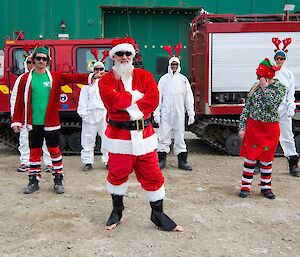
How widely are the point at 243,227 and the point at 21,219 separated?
244 cm

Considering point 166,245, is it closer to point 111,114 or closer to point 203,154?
point 111,114

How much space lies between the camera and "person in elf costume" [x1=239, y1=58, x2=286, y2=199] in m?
5.08

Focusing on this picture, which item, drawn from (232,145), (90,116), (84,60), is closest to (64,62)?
(84,60)

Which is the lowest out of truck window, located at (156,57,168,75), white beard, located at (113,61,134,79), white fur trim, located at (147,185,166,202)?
white fur trim, located at (147,185,166,202)

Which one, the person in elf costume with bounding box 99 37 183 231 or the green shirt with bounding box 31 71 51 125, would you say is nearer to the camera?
the person in elf costume with bounding box 99 37 183 231

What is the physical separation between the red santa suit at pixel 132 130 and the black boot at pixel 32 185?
1807 mm

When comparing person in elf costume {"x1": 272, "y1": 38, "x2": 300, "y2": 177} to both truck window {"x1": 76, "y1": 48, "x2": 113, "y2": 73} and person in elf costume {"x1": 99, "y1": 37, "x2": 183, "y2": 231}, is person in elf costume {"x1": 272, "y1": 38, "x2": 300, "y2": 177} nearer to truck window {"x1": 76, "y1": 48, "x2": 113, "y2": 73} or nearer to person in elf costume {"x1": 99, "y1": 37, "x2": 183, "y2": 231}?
person in elf costume {"x1": 99, "y1": 37, "x2": 183, "y2": 231}

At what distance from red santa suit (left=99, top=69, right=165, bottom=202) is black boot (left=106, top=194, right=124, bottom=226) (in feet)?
0.63

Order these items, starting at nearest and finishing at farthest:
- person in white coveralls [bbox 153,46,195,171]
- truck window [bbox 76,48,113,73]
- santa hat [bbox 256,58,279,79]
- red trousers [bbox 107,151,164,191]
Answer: red trousers [bbox 107,151,164,191] → santa hat [bbox 256,58,279,79] → person in white coveralls [bbox 153,46,195,171] → truck window [bbox 76,48,113,73]

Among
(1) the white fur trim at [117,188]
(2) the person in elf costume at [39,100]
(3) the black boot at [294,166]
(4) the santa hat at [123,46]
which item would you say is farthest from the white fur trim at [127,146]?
(3) the black boot at [294,166]

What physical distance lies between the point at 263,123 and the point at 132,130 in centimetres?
195

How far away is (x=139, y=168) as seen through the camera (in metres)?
4.14

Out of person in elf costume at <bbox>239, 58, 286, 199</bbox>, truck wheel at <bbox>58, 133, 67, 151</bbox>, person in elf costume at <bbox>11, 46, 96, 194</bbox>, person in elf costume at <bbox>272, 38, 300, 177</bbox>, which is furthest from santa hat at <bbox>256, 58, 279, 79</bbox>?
truck wheel at <bbox>58, 133, 67, 151</bbox>

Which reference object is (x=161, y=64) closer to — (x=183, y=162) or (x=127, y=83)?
(x=183, y=162)
